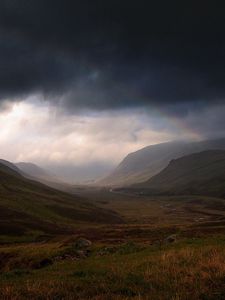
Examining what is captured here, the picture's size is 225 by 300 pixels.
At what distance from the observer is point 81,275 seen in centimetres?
1984

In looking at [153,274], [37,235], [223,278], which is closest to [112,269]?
[153,274]

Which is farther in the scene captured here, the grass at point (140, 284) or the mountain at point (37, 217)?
the mountain at point (37, 217)

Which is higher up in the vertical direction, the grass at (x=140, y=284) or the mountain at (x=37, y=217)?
the grass at (x=140, y=284)

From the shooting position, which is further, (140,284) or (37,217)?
(37,217)

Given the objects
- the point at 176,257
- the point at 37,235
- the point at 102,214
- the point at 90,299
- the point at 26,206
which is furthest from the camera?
the point at 102,214

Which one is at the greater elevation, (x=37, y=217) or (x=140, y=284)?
(x=140, y=284)

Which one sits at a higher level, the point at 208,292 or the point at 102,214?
the point at 208,292

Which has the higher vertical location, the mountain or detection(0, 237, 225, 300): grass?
detection(0, 237, 225, 300): grass

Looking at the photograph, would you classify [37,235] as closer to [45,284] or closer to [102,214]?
[102,214]

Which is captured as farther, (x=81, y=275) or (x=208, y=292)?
(x=81, y=275)

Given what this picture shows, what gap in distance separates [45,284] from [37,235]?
10487 centimetres

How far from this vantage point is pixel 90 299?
1376 cm

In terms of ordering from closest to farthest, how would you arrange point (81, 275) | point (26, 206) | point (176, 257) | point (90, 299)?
1. point (90, 299)
2. point (81, 275)
3. point (176, 257)
4. point (26, 206)

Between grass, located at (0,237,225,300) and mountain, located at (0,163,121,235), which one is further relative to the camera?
mountain, located at (0,163,121,235)
